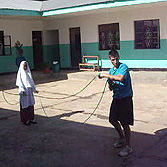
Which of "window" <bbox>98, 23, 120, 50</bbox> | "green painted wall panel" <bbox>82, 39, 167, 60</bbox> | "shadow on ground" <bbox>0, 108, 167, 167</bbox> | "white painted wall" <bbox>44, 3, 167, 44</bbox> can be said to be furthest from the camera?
"window" <bbox>98, 23, 120, 50</bbox>

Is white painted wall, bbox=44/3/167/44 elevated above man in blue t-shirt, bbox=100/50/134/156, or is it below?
above

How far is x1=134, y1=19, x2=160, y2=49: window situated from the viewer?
13.6 meters

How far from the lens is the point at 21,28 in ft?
53.8

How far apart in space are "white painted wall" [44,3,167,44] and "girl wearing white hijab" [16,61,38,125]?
24.4 ft

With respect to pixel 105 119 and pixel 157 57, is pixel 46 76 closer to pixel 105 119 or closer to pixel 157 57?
pixel 157 57

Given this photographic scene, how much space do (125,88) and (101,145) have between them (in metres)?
1.23

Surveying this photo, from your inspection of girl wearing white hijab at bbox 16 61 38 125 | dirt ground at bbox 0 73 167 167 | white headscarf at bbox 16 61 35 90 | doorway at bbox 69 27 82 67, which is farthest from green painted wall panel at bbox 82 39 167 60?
white headscarf at bbox 16 61 35 90

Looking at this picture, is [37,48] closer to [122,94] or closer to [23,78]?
[23,78]

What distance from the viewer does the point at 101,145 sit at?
548cm

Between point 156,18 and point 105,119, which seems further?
point 156,18

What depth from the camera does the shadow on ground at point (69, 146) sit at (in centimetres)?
477

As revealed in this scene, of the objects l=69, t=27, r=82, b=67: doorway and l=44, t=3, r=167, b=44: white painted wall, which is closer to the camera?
l=44, t=3, r=167, b=44: white painted wall

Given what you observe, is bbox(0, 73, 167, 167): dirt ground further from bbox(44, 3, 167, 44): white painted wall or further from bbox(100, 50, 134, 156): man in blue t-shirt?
bbox(44, 3, 167, 44): white painted wall

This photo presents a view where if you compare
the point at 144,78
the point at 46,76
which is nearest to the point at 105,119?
the point at 144,78
